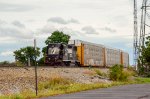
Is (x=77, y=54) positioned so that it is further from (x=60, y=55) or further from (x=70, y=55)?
(x=60, y=55)

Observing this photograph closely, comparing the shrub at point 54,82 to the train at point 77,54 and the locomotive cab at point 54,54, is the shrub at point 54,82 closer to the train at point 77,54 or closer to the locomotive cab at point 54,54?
the locomotive cab at point 54,54

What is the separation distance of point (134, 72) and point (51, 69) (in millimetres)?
20591

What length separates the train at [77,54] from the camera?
55.9 m

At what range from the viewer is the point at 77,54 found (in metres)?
58.8

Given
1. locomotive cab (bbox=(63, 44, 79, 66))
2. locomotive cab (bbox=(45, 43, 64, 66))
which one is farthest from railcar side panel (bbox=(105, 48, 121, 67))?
locomotive cab (bbox=(45, 43, 64, 66))

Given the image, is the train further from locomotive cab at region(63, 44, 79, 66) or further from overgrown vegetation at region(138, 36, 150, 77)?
overgrown vegetation at region(138, 36, 150, 77)

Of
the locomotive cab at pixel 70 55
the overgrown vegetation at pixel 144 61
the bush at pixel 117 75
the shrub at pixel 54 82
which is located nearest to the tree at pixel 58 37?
the overgrown vegetation at pixel 144 61

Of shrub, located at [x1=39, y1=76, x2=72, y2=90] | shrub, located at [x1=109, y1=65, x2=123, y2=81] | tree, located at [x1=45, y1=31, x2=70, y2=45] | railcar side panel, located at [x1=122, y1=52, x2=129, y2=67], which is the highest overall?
tree, located at [x1=45, y1=31, x2=70, y2=45]

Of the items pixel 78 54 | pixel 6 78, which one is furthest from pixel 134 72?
pixel 6 78

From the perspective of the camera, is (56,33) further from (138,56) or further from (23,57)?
(138,56)

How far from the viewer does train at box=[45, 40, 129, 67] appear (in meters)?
55.9

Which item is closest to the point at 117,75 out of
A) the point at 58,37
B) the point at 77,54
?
the point at 77,54

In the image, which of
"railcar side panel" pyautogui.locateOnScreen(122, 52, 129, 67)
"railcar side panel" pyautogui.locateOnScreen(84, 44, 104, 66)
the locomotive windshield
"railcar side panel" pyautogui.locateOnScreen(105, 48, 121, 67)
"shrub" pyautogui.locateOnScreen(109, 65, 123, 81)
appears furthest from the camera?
"railcar side panel" pyautogui.locateOnScreen(122, 52, 129, 67)

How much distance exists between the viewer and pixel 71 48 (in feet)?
186
